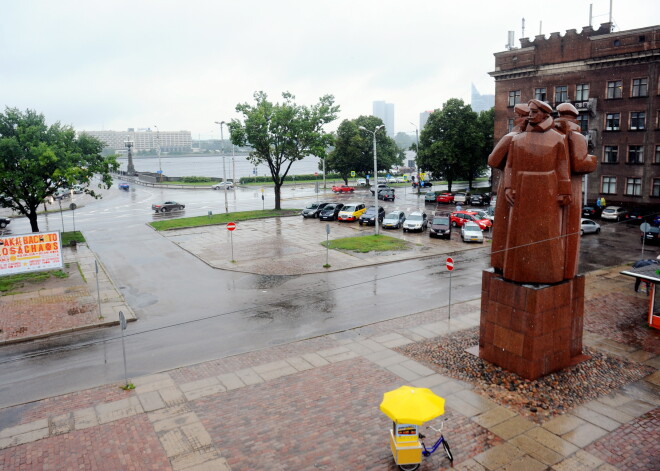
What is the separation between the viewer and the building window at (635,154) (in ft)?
160

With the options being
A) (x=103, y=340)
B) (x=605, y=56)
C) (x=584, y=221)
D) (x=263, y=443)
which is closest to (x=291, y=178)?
(x=605, y=56)

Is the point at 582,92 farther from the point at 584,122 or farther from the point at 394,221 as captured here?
the point at 394,221

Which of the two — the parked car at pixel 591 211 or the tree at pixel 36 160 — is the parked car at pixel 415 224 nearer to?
the parked car at pixel 591 211

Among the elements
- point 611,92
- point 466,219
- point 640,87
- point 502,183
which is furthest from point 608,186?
point 502,183

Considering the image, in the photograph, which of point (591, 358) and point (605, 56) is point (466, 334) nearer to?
point (591, 358)

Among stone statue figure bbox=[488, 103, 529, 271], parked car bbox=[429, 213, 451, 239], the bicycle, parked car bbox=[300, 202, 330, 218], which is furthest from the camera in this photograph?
parked car bbox=[300, 202, 330, 218]

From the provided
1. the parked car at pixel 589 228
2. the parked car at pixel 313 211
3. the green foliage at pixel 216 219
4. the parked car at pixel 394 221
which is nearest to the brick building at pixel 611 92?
the parked car at pixel 589 228

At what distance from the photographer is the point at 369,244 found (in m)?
34.6

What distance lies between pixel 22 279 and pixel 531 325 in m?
24.7

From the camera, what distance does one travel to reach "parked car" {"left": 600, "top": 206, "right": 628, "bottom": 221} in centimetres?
4603

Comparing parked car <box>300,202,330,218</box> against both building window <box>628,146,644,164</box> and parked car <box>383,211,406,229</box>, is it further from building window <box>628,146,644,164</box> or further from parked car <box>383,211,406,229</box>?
building window <box>628,146,644,164</box>

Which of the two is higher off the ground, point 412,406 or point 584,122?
point 584,122

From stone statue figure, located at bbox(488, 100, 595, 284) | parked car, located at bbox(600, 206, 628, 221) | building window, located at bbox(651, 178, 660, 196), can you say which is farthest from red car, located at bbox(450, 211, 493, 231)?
stone statue figure, located at bbox(488, 100, 595, 284)

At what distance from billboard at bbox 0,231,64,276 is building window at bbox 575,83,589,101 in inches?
1960
